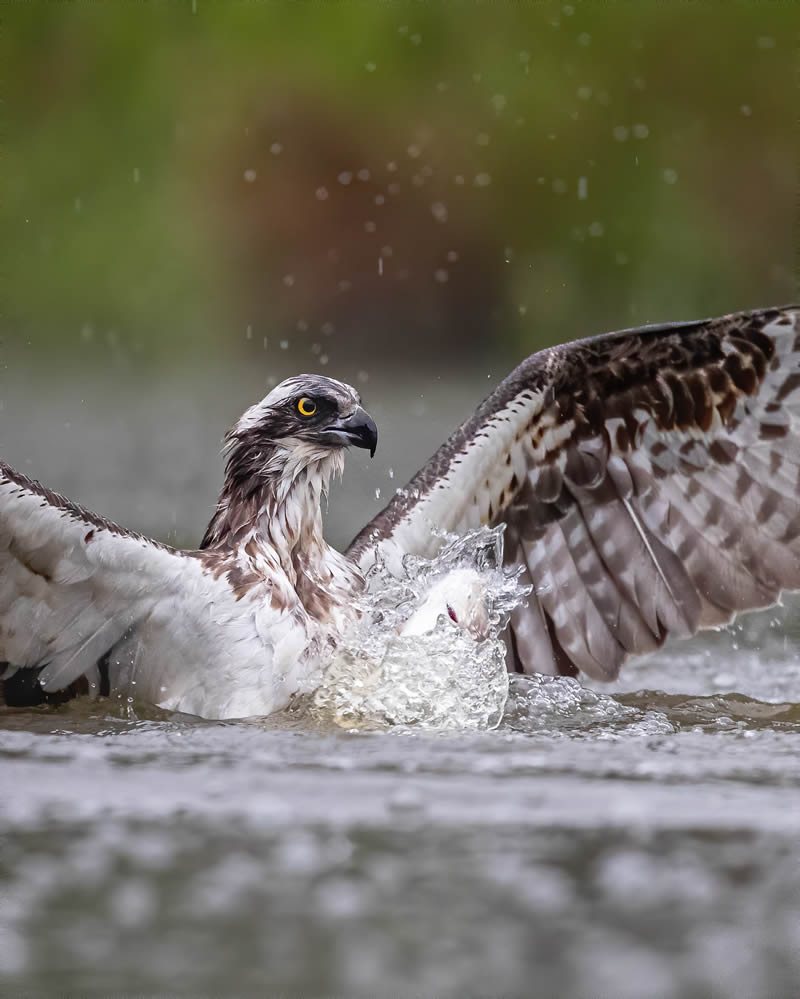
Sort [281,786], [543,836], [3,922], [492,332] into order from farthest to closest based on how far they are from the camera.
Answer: [492,332], [281,786], [543,836], [3,922]

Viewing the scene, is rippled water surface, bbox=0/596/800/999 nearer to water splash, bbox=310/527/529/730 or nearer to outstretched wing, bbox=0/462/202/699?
water splash, bbox=310/527/529/730

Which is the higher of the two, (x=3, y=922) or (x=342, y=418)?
(x=342, y=418)

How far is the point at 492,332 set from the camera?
16891mm

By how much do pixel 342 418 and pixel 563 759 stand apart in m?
2.03

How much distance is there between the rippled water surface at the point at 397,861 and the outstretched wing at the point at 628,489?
4.20ft

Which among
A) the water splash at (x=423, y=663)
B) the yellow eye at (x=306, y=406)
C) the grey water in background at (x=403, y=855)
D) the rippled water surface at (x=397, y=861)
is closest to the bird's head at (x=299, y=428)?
the yellow eye at (x=306, y=406)

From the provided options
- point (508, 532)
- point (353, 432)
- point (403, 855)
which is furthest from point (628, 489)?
point (403, 855)

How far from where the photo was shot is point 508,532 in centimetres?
659

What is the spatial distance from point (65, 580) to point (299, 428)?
1.19 m

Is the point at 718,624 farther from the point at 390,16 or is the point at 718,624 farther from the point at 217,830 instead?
the point at 390,16

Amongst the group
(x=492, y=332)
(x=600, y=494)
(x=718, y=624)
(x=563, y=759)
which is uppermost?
(x=492, y=332)

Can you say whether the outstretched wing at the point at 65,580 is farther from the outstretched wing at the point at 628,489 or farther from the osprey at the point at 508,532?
the outstretched wing at the point at 628,489

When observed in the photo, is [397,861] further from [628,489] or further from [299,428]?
[628,489]

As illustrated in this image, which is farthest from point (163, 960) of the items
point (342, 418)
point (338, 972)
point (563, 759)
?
point (342, 418)
